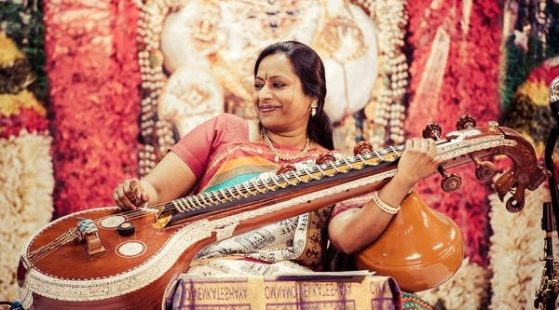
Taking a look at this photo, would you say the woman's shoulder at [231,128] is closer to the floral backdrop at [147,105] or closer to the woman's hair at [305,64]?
the woman's hair at [305,64]

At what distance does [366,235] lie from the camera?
5.46 feet

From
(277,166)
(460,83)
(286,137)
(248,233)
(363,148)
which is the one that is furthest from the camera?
(460,83)

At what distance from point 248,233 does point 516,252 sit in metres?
1.54

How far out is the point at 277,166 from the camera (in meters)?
2.01

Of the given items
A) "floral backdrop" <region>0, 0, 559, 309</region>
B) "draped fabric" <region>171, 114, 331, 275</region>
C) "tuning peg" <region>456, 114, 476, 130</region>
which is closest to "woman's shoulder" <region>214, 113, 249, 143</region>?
"draped fabric" <region>171, 114, 331, 275</region>

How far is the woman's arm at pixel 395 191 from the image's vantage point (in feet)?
5.30

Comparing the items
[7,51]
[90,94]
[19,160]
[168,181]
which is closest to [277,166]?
[168,181]

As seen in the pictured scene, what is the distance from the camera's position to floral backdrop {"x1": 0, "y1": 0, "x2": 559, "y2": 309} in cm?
247

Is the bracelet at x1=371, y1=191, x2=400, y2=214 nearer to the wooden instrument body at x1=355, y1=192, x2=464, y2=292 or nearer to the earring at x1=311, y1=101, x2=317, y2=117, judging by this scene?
the wooden instrument body at x1=355, y1=192, x2=464, y2=292

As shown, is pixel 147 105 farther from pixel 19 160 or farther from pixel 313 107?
pixel 313 107

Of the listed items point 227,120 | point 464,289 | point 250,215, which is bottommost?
point 464,289

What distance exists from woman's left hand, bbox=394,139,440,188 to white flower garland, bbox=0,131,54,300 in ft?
4.96

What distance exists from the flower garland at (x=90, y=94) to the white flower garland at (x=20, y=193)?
5cm

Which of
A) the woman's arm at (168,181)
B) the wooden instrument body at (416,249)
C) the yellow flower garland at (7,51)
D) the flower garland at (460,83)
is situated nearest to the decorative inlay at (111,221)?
the woman's arm at (168,181)
